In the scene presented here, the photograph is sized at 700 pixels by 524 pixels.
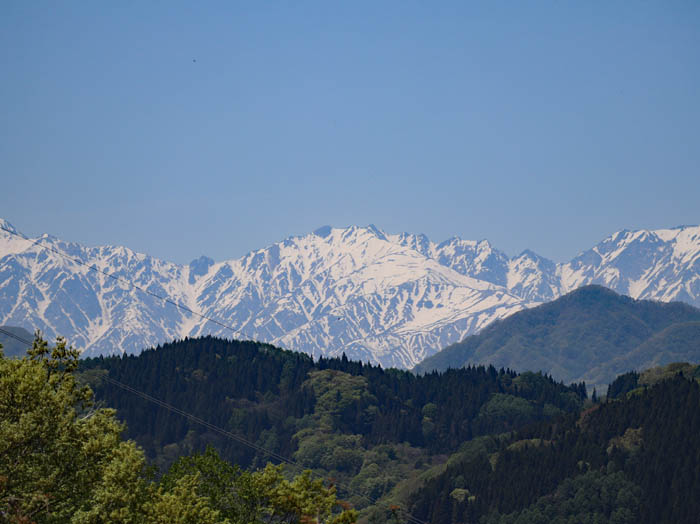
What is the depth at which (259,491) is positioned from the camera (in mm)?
89000

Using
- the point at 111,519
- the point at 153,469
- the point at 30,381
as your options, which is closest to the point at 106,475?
the point at 111,519

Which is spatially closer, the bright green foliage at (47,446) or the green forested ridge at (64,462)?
the bright green foliage at (47,446)

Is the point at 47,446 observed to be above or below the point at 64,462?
above

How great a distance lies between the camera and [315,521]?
81625 millimetres

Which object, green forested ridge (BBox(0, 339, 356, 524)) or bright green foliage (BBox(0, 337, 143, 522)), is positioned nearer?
bright green foliage (BBox(0, 337, 143, 522))

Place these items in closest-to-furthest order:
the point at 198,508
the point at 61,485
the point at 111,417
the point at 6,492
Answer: the point at 6,492 → the point at 61,485 → the point at 198,508 → the point at 111,417

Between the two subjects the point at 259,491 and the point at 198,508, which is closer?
the point at 198,508

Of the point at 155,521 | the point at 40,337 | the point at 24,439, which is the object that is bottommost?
the point at 155,521

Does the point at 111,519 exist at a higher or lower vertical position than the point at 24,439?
lower

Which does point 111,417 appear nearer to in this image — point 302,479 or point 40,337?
point 40,337

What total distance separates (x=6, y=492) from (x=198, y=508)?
635 inches

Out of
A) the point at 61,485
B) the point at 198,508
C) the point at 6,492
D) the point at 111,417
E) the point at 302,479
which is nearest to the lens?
the point at 6,492

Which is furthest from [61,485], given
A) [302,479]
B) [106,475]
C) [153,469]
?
[302,479]

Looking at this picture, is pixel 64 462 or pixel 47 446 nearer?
pixel 47 446
